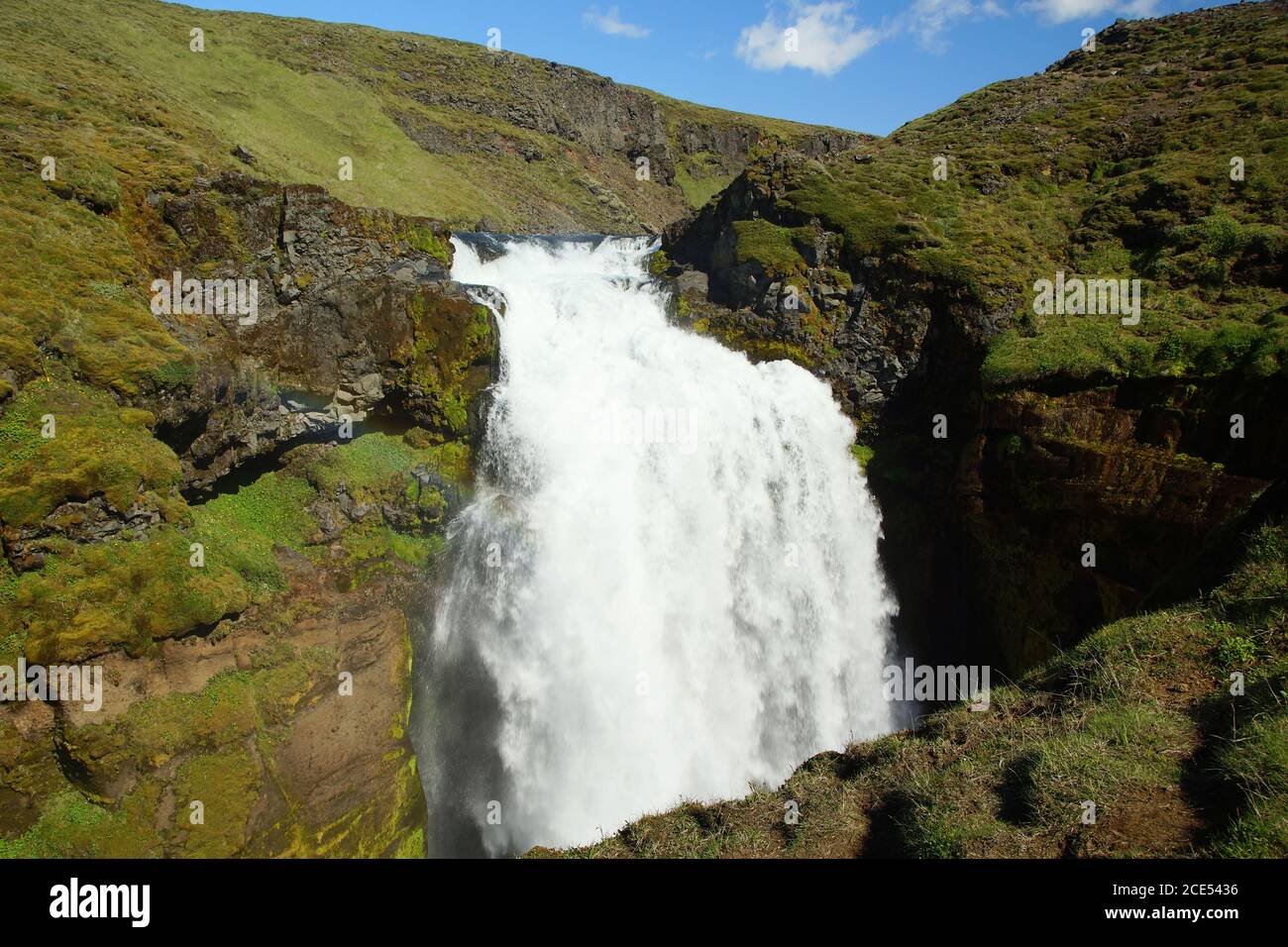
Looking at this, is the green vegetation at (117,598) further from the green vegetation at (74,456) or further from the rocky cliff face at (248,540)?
the green vegetation at (74,456)

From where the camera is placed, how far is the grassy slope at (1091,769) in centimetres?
580

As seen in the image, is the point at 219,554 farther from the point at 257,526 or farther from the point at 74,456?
the point at 74,456

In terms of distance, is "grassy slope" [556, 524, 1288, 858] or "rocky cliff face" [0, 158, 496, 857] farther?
"rocky cliff face" [0, 158, 496, 857]

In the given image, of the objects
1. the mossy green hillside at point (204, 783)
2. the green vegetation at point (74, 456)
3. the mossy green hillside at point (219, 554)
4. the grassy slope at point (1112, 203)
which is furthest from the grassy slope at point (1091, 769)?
the green vegetation at point (74, 456)

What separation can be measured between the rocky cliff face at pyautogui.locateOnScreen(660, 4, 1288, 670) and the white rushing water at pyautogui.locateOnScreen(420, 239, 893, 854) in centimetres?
269

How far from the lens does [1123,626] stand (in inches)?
361

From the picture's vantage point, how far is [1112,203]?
25.2 metres

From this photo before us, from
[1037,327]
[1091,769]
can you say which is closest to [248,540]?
[1091,769]

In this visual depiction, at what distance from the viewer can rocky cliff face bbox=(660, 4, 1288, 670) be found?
49.9ft

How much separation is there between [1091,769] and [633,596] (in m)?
13.4

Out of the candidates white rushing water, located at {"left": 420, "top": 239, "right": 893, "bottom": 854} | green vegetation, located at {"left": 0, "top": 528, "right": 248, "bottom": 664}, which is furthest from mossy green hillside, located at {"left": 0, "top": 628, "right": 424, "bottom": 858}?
white rushing water, located at {"left": 420, "top": 239, "right": 893, "bottom": 854}

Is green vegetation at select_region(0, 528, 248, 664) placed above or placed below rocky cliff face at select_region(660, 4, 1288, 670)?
below

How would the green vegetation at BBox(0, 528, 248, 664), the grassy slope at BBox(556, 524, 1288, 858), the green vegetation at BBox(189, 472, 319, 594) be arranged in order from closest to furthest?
the grassy slope at BBox(556, 524, 1288, 858) < the green vegetation at BBox(0, 528, 248, 664) < the green vegetation at BBox(189, 472, 319, 594)

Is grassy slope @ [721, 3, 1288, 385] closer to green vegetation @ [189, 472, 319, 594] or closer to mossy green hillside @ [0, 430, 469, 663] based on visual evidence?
mossy green hillside @ [0, 430, 469, 663]
